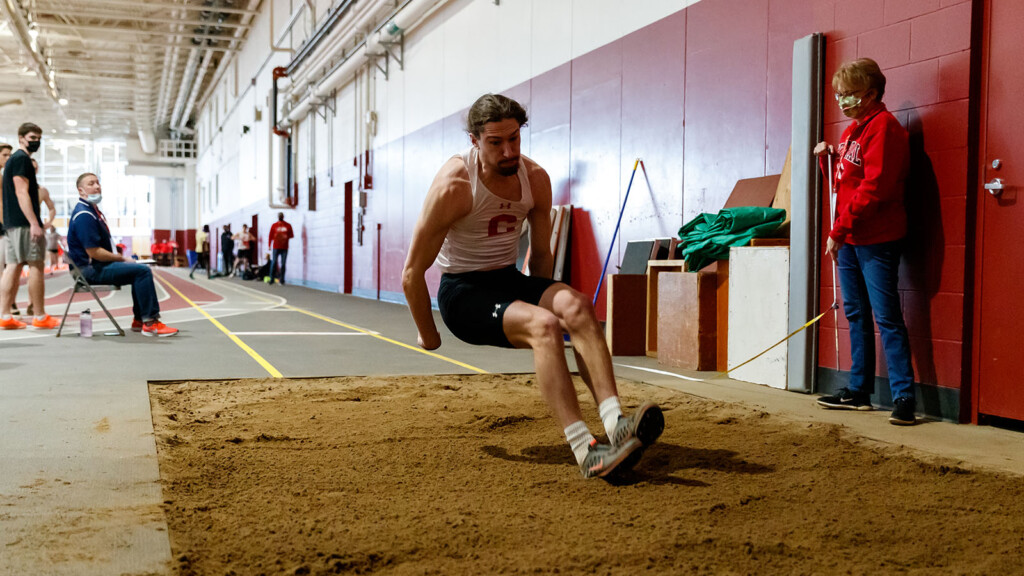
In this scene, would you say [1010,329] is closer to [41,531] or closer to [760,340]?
[760,340]

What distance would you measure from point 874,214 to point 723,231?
1382 mm

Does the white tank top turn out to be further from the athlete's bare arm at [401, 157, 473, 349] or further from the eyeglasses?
the eyeglasses

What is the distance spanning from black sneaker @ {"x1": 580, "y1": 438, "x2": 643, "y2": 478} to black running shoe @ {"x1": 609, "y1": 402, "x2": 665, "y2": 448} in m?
0.02

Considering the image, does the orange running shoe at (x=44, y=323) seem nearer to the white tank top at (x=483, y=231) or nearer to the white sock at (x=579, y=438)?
the white tank top at (x=483, y=231)

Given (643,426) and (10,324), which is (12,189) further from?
(643,426)

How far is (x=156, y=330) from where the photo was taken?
709 cm

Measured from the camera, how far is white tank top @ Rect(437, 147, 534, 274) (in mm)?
2953

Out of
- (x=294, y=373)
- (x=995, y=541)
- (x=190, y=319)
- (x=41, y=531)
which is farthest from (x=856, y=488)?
(x=190, y=319)

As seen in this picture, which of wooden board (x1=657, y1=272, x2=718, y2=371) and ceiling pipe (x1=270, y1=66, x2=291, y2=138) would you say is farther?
ceiling pipe (x1=270, y1=66, x2=291, y2=138)

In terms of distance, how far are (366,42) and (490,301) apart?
1116 centimetres

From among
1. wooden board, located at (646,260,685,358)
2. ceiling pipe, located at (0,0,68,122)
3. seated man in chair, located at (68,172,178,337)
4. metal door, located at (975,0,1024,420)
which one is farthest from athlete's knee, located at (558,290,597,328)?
ceiling pipe, located at (0,0,68,122)

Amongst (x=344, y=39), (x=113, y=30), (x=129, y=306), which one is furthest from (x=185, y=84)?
(x=129, y=306)

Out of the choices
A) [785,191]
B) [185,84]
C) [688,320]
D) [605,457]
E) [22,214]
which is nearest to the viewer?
[605,457]

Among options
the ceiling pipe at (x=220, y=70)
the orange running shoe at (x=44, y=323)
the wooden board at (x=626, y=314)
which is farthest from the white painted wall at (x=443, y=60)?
the orange running shoe at (x=44, y=323)
